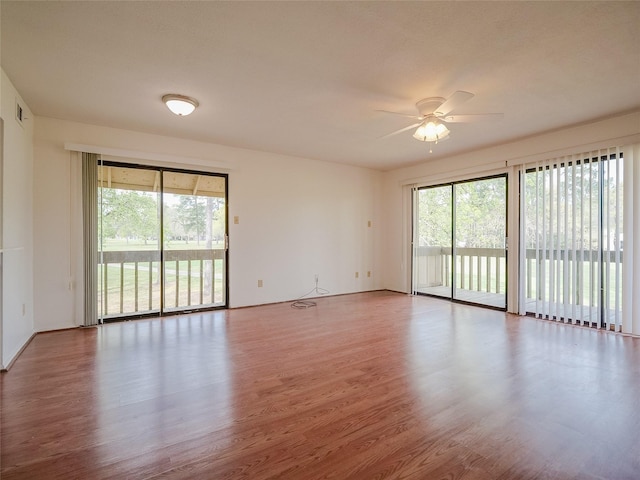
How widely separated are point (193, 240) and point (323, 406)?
3.40 m

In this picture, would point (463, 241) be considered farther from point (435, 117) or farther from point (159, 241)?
point (159, 241)

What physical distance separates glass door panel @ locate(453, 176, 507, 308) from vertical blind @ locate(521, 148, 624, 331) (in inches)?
21.4

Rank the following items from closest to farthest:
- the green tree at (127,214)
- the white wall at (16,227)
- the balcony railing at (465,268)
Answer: the white wall at (16,227), the green tree at (127,214), the balcony railing at (465,268)

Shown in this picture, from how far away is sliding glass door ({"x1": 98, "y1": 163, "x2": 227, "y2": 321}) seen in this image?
411 centimetres

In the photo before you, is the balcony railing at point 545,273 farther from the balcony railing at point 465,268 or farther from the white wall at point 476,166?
the white wall at point 476,166

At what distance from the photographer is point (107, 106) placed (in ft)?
10.9

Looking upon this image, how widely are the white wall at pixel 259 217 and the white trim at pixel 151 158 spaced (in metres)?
0.01

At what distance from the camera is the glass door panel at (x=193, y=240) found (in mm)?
4484

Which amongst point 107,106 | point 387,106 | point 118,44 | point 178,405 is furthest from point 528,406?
point 107,106

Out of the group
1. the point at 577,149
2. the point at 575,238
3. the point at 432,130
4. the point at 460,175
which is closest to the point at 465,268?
the point at 460,175

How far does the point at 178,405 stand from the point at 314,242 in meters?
3.96

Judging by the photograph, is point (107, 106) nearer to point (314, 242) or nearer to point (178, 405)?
point (178, 405)

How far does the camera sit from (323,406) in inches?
81.2

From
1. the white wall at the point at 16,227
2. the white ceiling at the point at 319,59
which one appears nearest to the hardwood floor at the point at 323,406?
the white wall at the point at 16,227
